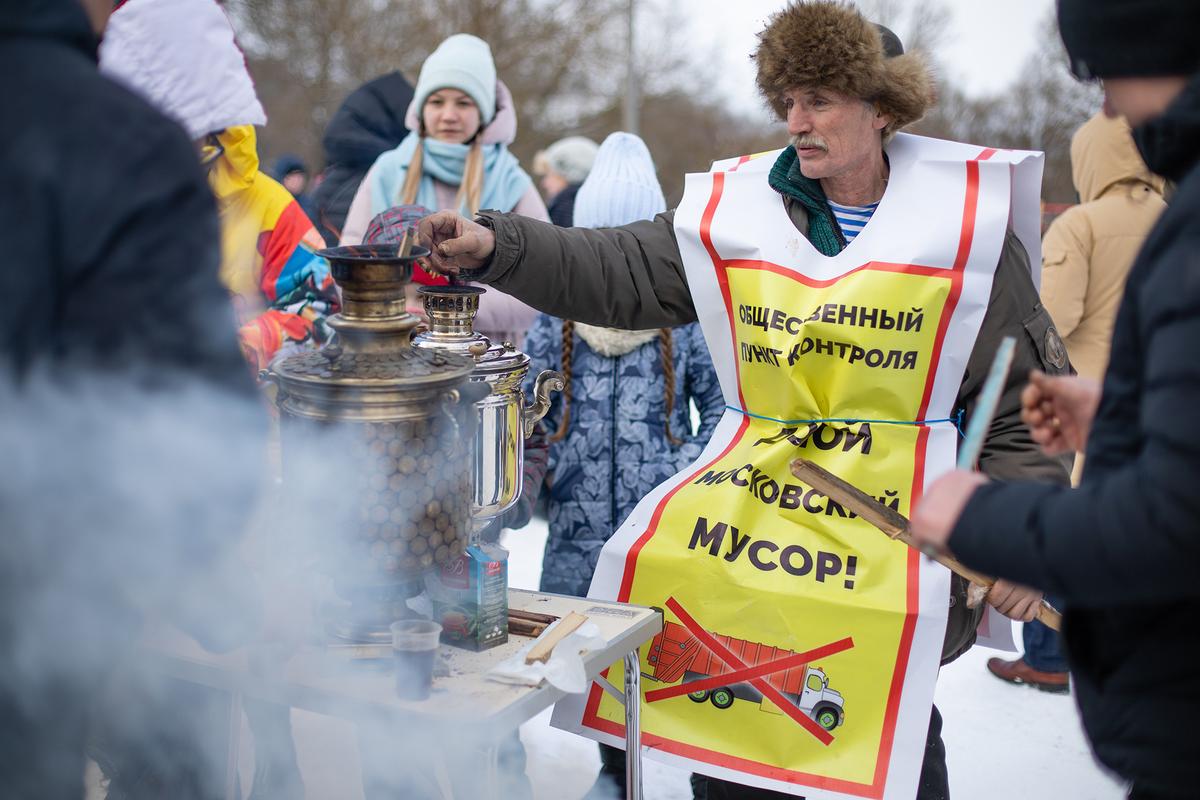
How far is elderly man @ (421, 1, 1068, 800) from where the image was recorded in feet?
7.19

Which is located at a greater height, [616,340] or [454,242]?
[454,242]

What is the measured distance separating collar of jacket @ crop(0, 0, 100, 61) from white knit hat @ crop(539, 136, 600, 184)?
17.0 feet

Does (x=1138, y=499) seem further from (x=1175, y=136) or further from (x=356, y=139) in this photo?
(x=356, y=139)

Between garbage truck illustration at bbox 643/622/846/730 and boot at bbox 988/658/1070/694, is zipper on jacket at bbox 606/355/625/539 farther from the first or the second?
boot at bbox 988/658/1070/694

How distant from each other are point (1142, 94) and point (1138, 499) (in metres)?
0.52

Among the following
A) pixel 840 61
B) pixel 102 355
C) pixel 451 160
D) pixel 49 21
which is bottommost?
pixel 102 355

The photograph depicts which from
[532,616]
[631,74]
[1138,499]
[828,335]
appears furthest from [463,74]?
[631,74]

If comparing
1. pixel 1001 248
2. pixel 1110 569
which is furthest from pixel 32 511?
pixel 1001 248

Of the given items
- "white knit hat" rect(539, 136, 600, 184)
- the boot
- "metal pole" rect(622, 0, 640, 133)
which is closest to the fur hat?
the boot

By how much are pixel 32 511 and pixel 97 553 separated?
0.34 ft

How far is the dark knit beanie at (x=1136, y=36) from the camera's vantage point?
Answer: 1.21 meters

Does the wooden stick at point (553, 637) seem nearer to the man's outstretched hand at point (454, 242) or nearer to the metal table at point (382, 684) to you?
the metal table at point (382, 684)

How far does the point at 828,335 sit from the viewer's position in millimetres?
2219

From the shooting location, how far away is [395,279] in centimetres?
179
